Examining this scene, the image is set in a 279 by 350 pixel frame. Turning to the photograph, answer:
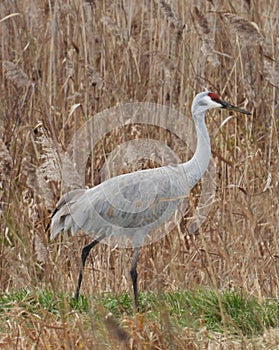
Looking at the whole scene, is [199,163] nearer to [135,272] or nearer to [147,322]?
[135,272]

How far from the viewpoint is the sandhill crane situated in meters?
3.93

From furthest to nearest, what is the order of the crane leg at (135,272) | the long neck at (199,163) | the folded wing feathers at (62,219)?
the long neck at (199,163) → the folded wing feathers at (62,219) → the crane leg at (135,272)

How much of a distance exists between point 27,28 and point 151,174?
1.49 meters

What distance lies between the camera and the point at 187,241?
4246mm

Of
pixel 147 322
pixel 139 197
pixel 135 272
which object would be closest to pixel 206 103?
pixel 139 197

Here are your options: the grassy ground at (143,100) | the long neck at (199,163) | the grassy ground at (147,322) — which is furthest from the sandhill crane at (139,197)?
the grassy ground at (147,322)

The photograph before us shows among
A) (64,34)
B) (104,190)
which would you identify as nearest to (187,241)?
(104,190)

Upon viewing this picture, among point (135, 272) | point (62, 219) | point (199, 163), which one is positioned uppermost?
point (199, 163)

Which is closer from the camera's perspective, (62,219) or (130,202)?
(62,219)

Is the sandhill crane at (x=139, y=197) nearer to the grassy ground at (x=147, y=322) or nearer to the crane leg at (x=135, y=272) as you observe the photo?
the crane leg at (x=135, y=272)

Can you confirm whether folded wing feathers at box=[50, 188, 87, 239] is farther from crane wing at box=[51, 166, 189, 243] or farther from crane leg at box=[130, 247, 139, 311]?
crane leg at box=[130, 247, 139, 311]

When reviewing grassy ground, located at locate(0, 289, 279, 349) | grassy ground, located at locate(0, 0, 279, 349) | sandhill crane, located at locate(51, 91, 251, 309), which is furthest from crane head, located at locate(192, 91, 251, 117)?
grassy ground, located at locate(0, 289, 279, 349)

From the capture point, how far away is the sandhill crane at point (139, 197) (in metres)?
3.93

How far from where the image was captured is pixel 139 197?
13.2 ft
